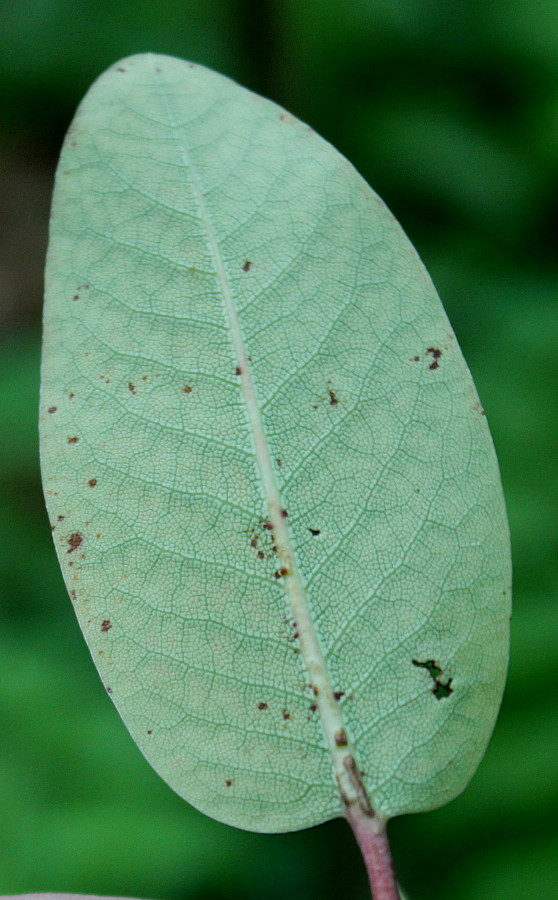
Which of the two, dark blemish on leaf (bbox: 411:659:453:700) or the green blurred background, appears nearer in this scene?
dark blemish on leaf (bbox: 411:659:453:700)

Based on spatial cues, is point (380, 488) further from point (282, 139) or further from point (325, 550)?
point (282, 139)

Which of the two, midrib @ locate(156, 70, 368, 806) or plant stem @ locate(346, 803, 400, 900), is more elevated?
midrib @ locate(156, 70, 368, 806)

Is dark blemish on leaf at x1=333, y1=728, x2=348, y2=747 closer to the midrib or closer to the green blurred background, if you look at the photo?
the midrib

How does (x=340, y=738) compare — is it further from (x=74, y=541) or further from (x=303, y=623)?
(x=74, y=541)

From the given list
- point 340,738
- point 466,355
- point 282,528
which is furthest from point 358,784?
point 466,355

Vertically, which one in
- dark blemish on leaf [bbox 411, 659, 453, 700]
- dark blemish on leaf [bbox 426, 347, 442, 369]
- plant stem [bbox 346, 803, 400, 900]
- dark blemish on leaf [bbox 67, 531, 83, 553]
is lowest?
plant stem [bbox 346, 803, 400, 900]

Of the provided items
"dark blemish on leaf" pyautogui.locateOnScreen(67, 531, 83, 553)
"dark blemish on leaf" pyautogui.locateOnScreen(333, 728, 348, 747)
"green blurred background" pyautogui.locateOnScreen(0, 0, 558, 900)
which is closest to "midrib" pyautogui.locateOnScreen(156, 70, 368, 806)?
"dark blemish on leaf" pyautogui.locateOnScreen(333, 728, 348, 747)

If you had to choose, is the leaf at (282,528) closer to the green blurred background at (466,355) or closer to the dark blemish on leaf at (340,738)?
the dark blemish on leaf at (340,738)

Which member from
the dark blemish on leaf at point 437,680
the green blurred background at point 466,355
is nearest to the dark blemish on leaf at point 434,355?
the dark blemish on leaf at point 437,680
